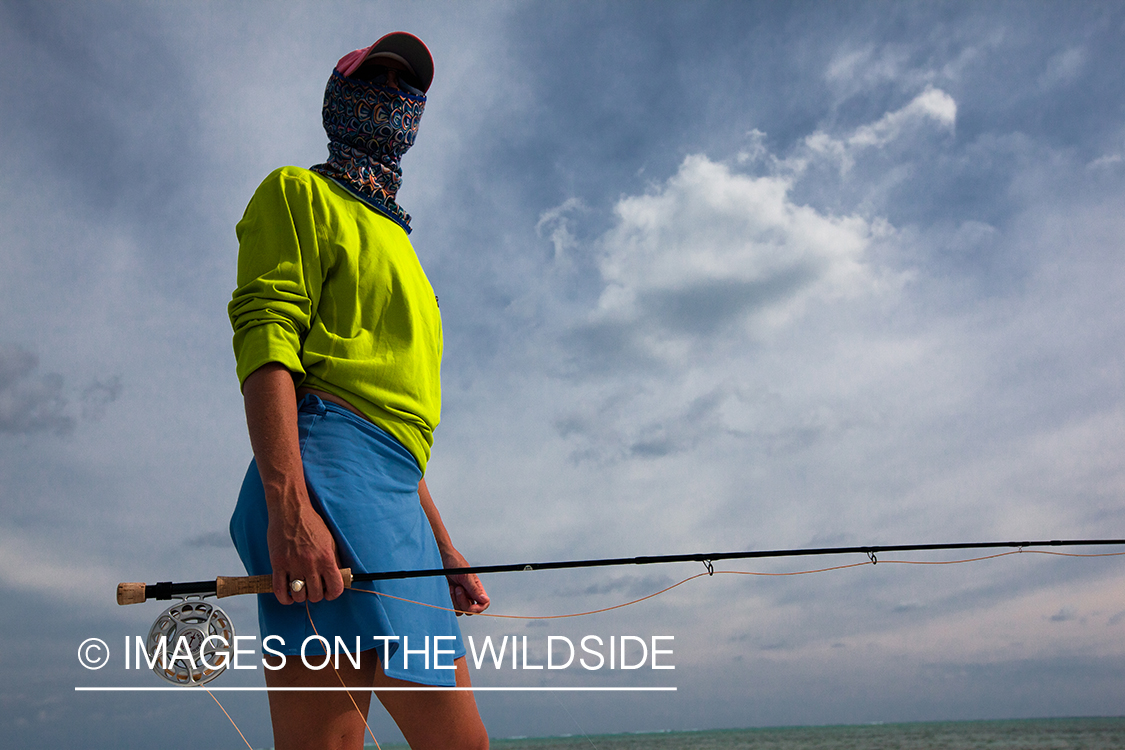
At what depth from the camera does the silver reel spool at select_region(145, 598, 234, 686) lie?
1.51 metres

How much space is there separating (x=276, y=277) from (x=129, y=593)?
0.73 meters

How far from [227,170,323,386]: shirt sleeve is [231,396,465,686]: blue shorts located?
0.15 metres

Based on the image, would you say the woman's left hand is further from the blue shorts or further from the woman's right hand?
the woman's right hand

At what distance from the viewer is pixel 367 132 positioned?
1909mm

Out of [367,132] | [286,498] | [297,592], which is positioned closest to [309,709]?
[297,592]

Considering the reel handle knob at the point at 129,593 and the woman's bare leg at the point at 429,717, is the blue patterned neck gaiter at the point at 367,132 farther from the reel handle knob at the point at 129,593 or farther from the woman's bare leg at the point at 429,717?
the woman's bare leg at the point at 429,717

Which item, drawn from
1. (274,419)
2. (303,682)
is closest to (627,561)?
(303,682)

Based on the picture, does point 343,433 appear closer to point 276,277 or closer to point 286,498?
point 286,498

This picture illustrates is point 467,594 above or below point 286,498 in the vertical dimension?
below

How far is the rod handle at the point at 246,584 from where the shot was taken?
140 cm

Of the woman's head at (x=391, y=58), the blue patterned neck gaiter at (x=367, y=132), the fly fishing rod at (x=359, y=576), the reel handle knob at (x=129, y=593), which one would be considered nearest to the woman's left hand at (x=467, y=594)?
the fly fishing rod at (x=359, y=576)

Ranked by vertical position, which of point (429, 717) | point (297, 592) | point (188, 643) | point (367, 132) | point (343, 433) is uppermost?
point (367, 132)

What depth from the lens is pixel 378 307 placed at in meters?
1.70

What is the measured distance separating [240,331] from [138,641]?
2.93 ft
